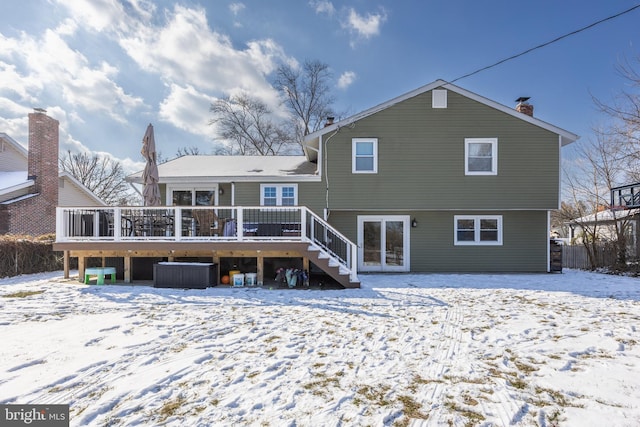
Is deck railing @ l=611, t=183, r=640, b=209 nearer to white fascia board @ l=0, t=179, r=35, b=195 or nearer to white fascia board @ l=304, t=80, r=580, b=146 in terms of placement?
white fascia board @ l=304, t=80, r=580, b=146

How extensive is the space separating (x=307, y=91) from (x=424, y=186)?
19.6 m

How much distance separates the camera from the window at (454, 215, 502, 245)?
11648 mm

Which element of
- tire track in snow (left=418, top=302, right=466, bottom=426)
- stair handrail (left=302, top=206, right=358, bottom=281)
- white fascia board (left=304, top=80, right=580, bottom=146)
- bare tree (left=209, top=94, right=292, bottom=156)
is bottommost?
tire track in snow (left=418, top=302, right=466, bottom=426)

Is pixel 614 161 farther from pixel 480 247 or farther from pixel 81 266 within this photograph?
pixel 81 266

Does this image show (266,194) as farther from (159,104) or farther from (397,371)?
(159,104)

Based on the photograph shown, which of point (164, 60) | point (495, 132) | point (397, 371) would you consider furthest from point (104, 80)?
point (397, 371)

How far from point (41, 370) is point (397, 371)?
3.82 meters

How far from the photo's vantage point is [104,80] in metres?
15.6

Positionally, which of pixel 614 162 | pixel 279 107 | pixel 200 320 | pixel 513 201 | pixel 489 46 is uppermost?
pixel 279 107

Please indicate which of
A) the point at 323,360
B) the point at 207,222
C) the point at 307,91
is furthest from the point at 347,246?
the point at 307,91

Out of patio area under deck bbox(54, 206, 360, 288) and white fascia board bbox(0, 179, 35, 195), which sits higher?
white fascia board bbox(0, 179, 35, 195)

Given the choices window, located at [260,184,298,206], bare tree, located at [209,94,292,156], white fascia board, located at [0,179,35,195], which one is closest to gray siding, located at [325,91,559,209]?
window, located at [260,184,298,206]

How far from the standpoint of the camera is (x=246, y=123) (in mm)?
28000

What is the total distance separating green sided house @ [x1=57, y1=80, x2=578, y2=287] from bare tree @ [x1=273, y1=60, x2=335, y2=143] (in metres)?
16.8
